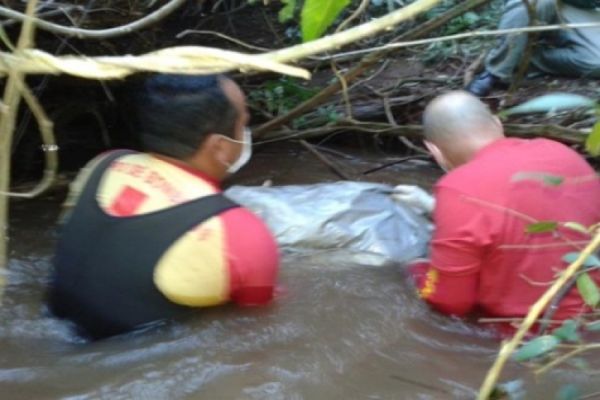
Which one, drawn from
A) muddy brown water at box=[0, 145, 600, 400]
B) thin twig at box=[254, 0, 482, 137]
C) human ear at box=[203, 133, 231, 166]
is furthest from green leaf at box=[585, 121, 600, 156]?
thin twig at box=[254, 0, 482, 137]

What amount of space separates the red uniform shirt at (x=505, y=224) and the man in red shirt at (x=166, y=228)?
1.94 ft

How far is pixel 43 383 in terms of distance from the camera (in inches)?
98.7

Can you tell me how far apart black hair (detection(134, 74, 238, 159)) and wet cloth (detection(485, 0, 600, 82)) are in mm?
3446

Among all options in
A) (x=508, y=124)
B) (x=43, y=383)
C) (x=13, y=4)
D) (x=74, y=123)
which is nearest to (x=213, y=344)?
(x=43, y=383)

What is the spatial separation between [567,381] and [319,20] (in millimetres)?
1426

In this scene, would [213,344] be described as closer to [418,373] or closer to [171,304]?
[171,304]

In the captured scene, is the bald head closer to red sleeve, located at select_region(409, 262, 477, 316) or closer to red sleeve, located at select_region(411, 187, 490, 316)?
red sleeve, located at select_region(411, 187, 490, 316)

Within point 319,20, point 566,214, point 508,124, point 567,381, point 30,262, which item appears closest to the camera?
point 319,20

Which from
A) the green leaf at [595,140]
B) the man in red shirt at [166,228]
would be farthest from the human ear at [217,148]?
the green leaf at [595,140]

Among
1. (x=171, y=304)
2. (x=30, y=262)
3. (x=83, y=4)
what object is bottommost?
(x=30, y=262)

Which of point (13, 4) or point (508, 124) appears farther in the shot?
point (508, 124)

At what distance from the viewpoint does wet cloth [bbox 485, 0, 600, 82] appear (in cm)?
579

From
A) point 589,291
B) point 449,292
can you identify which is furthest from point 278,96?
point 589,291

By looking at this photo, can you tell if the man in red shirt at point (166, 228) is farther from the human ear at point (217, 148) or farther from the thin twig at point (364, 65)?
the thin twig at point (364, 65)
